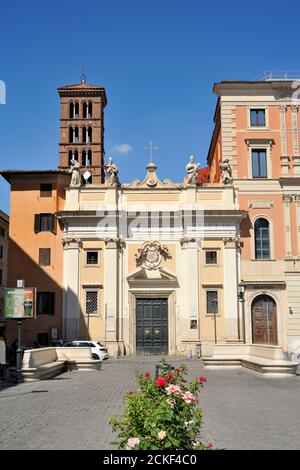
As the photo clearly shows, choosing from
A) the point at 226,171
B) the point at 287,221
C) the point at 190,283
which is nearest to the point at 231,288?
the point at 190,283

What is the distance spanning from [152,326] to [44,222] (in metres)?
10.2

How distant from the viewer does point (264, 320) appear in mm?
38469

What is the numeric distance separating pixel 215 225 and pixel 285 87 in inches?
426

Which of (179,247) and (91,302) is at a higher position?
(179,247)

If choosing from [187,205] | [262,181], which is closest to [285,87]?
[262,181]

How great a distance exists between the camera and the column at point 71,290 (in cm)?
3791

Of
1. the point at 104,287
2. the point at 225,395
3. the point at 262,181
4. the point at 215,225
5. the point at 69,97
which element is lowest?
the point at 225,395

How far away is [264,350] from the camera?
2588 centimetres

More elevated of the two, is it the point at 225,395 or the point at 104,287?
the point at 104,287

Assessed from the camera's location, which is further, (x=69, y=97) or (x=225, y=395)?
(x=69, y=97)

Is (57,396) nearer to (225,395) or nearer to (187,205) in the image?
(225,395)

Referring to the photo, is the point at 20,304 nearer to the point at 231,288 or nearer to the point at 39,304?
the point at 39,304

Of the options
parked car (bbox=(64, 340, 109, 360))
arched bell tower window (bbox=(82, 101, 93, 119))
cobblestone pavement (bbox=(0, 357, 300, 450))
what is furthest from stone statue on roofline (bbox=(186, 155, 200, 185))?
arched bell tower window (bbox=(82, 101, 93, 119))

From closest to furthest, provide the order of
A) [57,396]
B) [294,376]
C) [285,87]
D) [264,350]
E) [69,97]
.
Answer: [57,396] → [294,376] → [264,350] → [285,87] → [69,97]
